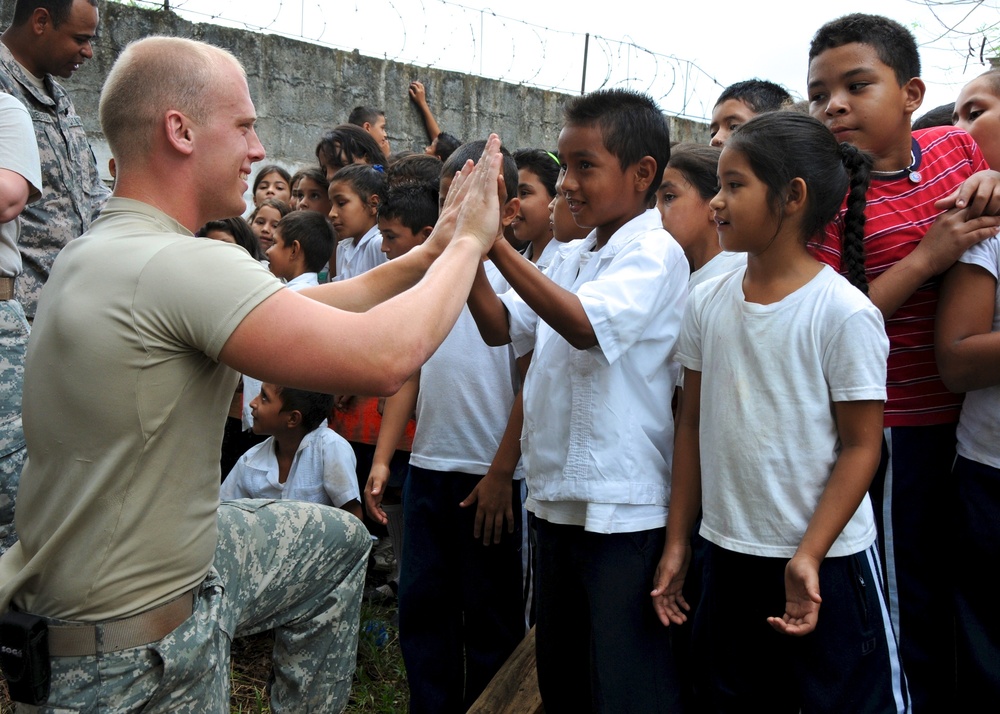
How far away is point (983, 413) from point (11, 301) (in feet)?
9.79

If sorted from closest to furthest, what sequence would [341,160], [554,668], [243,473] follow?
[554,668] → [243,473] → [341,160]

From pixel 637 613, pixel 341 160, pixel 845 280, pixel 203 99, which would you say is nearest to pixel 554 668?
pixel 637 613

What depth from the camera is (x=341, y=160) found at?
5.48 m

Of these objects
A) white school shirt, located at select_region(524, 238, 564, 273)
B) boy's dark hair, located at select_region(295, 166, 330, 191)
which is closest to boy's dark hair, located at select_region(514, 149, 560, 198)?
white school shirt, located at select_region(524, 238, 564, 273)

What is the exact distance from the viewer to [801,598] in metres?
1.93

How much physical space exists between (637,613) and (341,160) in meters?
3.97

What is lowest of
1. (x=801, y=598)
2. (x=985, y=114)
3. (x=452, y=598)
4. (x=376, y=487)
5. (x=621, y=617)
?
(x=452, y=598)

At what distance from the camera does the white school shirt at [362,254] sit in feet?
14.9

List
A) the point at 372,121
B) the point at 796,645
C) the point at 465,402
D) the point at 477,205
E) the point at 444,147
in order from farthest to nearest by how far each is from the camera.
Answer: the point at 372,121
the point at 444,147
the point at 465,402
the point at 477,205
the point at 796,645

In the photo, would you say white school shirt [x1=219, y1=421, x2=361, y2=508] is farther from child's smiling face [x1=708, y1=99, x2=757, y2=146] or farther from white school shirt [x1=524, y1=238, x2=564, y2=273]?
child's smiling face [x1=708, y1=99, x2=757, y2=146]

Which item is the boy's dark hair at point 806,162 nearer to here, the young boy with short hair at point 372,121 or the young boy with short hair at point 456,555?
the young boy with short hair at point 456,555

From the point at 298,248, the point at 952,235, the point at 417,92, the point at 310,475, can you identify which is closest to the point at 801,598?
the point at 952,235

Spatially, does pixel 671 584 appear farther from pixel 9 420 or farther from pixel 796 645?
pixel 9 420

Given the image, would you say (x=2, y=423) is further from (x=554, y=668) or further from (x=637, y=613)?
(x=637, y=613)
